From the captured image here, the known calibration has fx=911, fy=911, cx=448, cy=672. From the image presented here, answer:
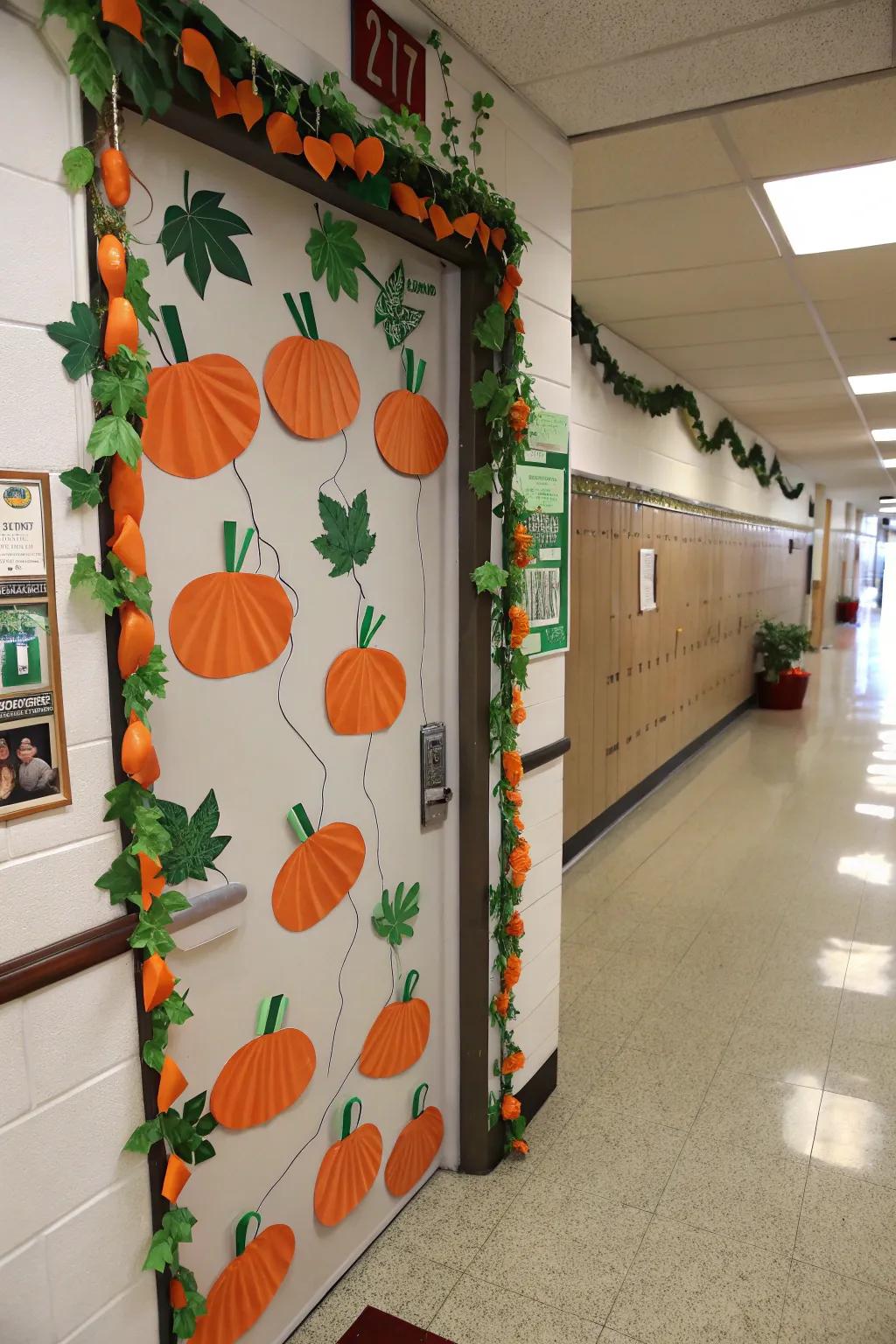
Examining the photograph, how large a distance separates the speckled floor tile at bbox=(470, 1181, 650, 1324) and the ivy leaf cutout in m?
1.27

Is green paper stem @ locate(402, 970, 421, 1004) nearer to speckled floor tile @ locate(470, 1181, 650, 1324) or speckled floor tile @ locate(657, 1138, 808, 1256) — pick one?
speckled floor tile @ locate(470, 1181, 650, 1324)

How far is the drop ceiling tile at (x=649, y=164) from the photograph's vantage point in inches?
102

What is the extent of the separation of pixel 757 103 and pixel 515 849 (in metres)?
2.04

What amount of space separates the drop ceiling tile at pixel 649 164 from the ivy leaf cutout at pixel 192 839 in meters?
2.16

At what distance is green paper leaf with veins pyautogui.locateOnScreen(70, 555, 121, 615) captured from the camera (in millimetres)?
1258

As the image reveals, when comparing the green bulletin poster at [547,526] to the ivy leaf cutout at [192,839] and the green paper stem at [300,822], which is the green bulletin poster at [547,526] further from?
the ivy leaf cutout at [192,839]

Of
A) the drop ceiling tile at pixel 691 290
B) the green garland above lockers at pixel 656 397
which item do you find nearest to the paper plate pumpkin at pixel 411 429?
the drop ceiling tile at pixel 691 290

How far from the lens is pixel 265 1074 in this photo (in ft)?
5.94

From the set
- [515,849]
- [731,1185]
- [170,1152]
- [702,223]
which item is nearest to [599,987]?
[731,1185]

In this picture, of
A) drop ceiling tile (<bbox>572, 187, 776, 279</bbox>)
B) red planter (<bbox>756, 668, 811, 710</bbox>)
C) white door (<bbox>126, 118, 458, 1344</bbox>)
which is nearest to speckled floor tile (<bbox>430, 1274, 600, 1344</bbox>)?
white door (<bbox>126, 118, 458, 1344</bbox>)

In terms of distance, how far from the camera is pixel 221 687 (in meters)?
1.66

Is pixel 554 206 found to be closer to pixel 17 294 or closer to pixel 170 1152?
pixel 17 294

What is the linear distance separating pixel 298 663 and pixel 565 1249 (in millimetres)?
1567

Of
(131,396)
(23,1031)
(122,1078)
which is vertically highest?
(131,396)
